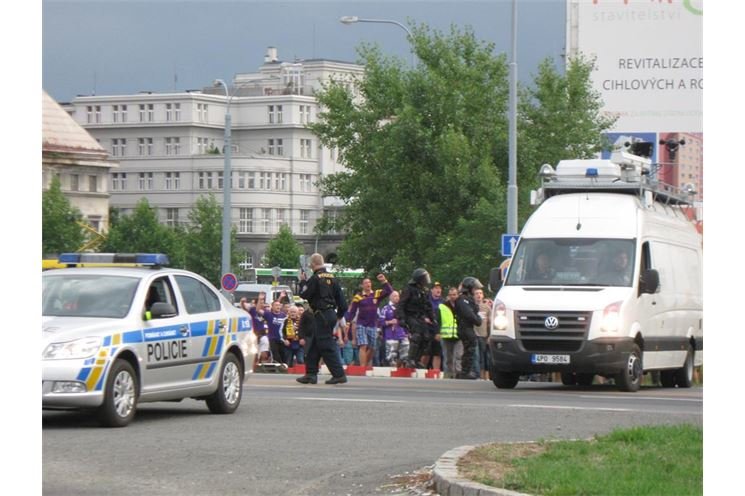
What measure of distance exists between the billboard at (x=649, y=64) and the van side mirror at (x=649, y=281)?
58458 mm

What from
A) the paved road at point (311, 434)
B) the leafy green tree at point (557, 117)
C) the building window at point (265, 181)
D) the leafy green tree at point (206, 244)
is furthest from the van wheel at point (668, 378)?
the building window at point (265, 181)

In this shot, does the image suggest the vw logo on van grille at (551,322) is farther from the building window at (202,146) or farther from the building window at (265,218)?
the building window at (202,146)

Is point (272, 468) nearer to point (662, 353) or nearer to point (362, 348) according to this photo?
point (662, 353)

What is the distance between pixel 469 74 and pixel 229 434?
142ft

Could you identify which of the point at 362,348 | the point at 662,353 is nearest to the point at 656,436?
the point at 662,353

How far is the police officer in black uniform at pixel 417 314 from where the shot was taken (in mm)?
26984

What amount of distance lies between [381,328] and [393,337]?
1.47 ft

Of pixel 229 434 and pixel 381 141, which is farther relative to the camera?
pixel 381 141

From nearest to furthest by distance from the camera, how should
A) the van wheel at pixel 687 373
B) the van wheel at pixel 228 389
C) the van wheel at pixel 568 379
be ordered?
the van wheel at pixel 228 389, the van wheel at pixel 687 373, the van wheel at pixel 568 379

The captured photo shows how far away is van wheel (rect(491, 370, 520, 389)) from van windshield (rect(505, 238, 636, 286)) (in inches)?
49.9

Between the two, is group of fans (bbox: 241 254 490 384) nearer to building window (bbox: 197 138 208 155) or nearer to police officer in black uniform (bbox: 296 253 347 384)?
police officer in black uniform (bbox: 296 253 347 384)

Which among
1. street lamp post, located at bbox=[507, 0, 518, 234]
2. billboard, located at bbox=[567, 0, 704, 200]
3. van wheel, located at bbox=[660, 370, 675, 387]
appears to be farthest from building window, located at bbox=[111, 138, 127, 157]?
van wheel, located at bbox=[660, 370, 675, 387]

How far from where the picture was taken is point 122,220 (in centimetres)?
12875

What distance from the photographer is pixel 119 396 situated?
15.1m
